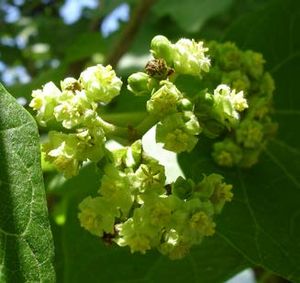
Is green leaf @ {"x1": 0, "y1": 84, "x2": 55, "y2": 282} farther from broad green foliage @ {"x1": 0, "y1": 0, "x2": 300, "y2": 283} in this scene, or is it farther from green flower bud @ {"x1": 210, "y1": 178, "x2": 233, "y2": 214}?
green flower bud @ {"x1": 210, "y1": 178, "x2": 233, "y2": 214}

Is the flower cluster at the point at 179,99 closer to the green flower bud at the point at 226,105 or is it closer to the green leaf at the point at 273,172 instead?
the green flower bud at the point at 226,105

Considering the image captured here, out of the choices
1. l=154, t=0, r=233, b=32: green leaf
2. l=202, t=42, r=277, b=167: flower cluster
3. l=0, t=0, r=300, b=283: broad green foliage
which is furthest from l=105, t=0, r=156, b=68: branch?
l=202, t=42, r=277, b=167: flower cluster

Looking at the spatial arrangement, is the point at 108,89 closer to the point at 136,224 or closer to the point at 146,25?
the point at 136,224

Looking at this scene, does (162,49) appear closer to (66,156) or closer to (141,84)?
(141,84)

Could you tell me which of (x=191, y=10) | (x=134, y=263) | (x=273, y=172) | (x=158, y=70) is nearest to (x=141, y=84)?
(x=158, y=70)

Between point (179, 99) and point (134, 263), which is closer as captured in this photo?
point (179, 99)

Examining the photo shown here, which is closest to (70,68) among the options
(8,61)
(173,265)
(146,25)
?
(146,25)
